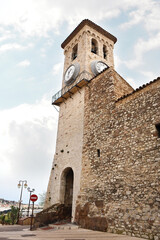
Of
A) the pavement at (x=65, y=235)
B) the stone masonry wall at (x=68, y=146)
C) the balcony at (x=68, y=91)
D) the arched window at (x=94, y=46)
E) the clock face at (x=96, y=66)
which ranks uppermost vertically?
the arched window at (x=94, y=46)

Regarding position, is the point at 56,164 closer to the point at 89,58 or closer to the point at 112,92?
the point at 112,92

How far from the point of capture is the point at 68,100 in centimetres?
1388

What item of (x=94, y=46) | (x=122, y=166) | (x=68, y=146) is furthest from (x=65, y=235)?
(x=94, y=46)

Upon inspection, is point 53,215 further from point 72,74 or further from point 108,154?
point 72,74

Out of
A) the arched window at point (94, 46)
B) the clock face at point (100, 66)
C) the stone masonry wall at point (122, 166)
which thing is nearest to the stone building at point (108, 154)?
the stone masonry wall at point (122, 166)

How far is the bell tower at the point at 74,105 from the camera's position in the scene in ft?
36.8

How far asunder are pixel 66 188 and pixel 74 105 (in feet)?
19.1

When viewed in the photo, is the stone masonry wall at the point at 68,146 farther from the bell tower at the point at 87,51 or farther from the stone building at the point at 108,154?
the bell tower at the point at 87,51

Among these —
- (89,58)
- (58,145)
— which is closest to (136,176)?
(58,145)

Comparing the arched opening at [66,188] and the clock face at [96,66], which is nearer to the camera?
the arched opening at [66,188]

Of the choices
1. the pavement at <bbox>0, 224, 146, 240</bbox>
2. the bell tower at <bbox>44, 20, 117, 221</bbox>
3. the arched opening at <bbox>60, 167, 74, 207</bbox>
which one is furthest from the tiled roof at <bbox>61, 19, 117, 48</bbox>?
the pavement at <bbox>0, 224, 146, 240</bbox>

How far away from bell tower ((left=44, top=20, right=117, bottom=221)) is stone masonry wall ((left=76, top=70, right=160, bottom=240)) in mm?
1212

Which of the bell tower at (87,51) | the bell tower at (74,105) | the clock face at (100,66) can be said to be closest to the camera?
the bell tower at (74,105)

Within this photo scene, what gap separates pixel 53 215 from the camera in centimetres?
985
